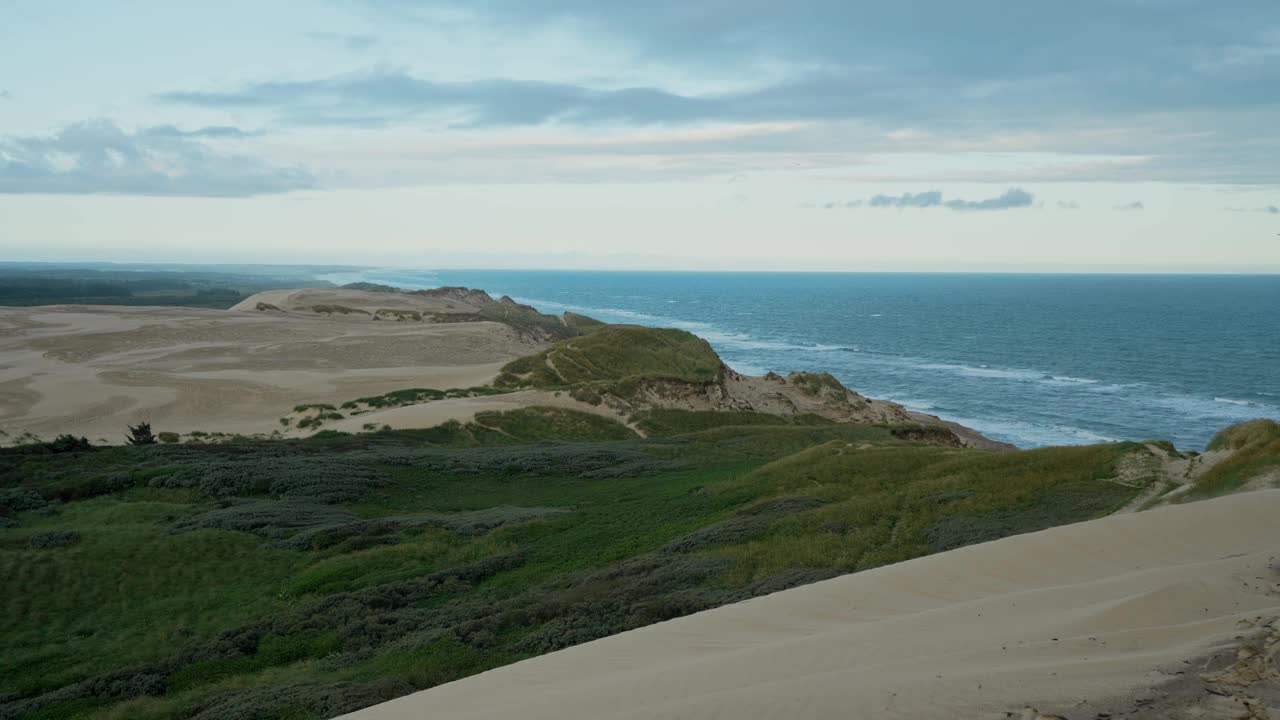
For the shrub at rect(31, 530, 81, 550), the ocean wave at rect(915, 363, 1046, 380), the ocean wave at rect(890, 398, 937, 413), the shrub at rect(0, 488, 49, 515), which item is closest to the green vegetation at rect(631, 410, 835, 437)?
the ocean wave at rect(890, 398, 937, 413)

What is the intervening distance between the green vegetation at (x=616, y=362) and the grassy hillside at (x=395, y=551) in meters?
22.1

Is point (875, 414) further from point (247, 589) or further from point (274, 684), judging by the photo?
point (274, 684)

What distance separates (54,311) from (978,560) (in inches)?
4076

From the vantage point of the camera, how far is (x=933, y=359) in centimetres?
9850

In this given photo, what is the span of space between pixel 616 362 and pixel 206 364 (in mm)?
28900

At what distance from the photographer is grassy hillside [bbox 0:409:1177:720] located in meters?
12.8

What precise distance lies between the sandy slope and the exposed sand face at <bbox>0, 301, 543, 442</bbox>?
36.8 metres

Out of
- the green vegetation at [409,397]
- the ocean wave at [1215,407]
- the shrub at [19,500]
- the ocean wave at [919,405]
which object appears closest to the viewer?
the shrub at [19,500]

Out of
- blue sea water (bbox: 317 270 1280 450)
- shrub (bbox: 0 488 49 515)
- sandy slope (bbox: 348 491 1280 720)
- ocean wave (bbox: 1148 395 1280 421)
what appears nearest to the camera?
sandy slope (bbox: 348 491 1280 720)

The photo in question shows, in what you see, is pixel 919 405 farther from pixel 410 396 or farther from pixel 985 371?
pixel 410 396

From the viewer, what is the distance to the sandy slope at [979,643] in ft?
22.1

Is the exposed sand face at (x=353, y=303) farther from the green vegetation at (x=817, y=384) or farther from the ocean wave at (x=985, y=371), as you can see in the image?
the green vegetation at (x=817, y=384)

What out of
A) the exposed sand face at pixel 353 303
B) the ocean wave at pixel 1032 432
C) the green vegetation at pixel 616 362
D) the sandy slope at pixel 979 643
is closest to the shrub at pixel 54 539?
the sandy slope at pixel 979 643

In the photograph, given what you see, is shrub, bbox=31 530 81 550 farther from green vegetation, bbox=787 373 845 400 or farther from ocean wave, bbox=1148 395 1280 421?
ocean wave, bbox=1148 395 1280 421
